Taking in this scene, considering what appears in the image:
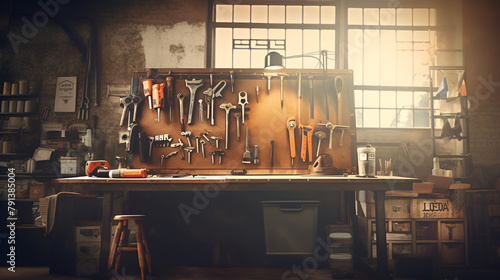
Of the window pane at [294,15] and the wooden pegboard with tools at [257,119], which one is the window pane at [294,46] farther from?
the wooden pegboard with tools at [257,119]

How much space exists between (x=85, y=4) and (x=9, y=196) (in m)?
2.82

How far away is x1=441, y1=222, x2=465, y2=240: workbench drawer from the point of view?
139 inches

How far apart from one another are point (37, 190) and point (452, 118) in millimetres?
5481

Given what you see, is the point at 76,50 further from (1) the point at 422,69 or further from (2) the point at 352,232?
(1) the point at 422,69

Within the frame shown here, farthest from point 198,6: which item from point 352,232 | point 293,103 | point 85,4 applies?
point 352,232

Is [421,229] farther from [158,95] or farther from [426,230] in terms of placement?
[158,95]

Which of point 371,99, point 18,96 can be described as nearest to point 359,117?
point 371,99

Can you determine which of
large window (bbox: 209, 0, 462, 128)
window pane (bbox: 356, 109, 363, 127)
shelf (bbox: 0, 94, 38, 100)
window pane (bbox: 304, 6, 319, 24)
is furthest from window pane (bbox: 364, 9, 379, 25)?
shelf (bbox: 0, 94, 38, 100)

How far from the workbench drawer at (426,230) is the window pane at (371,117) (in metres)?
1.68

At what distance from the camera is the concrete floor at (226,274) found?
320 centimetres

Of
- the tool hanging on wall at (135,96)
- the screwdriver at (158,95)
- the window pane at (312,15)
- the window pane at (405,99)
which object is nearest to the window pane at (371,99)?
the window pane at (405,99)

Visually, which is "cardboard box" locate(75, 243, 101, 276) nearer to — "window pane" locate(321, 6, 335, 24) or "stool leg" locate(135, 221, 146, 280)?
"stool leg" locate(135, 221, 146, 280)

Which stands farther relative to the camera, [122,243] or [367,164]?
[367,164]

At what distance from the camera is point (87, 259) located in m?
3.30
